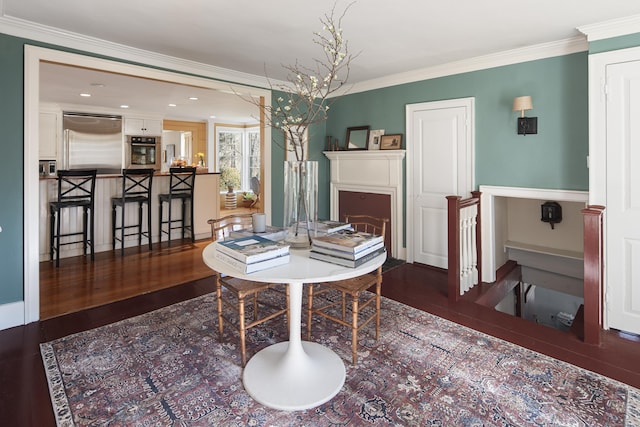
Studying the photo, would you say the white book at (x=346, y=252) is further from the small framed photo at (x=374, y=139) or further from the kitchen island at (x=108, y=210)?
the kitchen island at (x=108, y=210)

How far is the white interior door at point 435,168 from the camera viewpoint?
12.7 ft

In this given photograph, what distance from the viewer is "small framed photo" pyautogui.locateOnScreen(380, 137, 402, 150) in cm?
445

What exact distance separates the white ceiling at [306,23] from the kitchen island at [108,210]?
236cm

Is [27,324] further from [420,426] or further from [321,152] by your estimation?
[321,152]

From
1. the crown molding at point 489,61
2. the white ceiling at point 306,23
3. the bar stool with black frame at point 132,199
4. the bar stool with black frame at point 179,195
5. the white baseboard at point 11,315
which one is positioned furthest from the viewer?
the bar stool with black frame at point 179,195

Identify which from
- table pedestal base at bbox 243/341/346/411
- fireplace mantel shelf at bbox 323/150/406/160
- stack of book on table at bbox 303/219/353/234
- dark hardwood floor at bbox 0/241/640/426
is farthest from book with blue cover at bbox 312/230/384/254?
fireplace mantel shelf at bbox 323/150/406/160

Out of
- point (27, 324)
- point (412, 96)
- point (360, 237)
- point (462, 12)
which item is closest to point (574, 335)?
point (360, 237)

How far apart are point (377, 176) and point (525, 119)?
1.81 metres

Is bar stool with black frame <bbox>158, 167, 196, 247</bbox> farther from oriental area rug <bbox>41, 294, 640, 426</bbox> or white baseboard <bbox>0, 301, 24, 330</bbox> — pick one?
oriental area rug <bbox>41, 294, 640, 426</bbox>

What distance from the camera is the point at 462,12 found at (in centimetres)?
257

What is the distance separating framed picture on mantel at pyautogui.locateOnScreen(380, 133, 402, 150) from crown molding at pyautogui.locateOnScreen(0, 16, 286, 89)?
1659 millimetres

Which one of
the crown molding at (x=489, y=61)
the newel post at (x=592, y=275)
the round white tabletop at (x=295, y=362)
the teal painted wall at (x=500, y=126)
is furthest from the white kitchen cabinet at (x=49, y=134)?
the newel post at (x=592, y=275)

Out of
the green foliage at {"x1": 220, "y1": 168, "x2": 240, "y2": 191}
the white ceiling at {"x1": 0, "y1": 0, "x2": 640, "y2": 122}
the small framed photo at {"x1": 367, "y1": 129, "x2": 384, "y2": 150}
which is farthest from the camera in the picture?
the green foliage at {"x1": 220, "y1": 168, "x2": 240, "y2": 191}

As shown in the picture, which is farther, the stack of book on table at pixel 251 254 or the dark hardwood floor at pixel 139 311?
the dark hardwood floor at pixel 139 311
